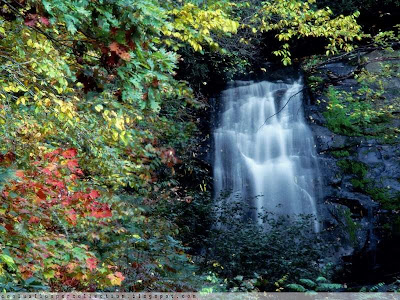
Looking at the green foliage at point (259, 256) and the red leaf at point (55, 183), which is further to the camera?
the green foliage at point (259, 256)

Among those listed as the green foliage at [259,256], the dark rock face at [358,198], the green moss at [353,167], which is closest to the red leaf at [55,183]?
the green foliage at [259,256]

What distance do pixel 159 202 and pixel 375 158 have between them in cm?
784

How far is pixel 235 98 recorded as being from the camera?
17156 mm

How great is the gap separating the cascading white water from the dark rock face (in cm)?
42

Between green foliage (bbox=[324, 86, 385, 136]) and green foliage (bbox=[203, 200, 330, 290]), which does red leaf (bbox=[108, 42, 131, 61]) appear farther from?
green foliage (bbox=[324, 86, 385, 136])

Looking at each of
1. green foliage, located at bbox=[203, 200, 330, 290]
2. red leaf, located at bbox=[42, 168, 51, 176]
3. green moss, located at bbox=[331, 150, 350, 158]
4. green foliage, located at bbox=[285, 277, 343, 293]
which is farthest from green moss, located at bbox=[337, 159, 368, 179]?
red leaf, located at bbox=[42, 168, 51, 176]

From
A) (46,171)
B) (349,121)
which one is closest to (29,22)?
(46,171)

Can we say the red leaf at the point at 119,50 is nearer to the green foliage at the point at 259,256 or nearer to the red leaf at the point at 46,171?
the red leaf at the point at 46,171

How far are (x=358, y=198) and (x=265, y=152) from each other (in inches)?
131

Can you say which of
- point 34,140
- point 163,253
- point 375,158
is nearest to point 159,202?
point 163,253

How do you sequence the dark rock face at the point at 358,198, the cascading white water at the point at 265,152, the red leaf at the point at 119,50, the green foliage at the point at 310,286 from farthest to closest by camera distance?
the cascading white water at the point at 265,152
the dark rock face at the point at 358,198
the green foliage at the point at 310,286
the red leaf at the point at 119,50

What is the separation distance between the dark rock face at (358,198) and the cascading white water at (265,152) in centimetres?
42

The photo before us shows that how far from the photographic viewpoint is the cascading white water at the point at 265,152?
14.5 m

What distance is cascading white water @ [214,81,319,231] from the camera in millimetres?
14492
